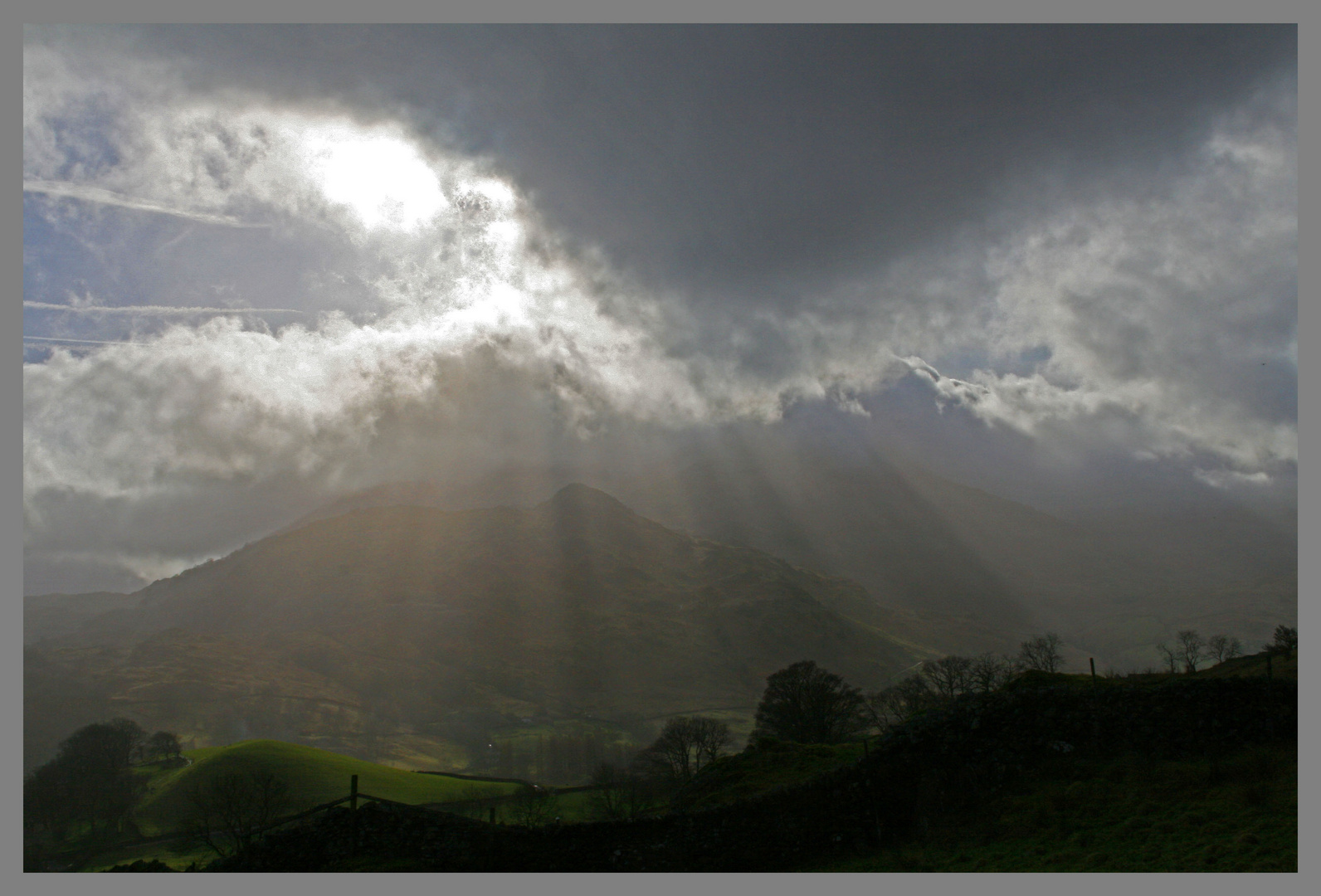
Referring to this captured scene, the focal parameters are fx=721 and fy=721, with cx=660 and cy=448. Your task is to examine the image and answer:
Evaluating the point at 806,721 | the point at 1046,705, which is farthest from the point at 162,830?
the point at 1046,705

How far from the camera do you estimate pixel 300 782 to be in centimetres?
12050

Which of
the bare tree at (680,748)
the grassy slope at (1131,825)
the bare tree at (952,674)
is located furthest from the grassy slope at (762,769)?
the bare tree at (952,674)

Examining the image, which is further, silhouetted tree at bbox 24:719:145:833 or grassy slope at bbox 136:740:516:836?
silhouetted tree at bbox 24:719:145:833

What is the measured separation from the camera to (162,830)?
112 metres

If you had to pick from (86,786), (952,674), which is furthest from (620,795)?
(86,786)

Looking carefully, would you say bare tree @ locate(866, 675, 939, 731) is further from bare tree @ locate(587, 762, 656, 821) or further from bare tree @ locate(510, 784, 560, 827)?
bare tree @ locate(510, 784, 560, 827)

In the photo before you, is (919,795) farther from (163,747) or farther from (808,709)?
(163,747)

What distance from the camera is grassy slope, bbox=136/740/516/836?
114 m

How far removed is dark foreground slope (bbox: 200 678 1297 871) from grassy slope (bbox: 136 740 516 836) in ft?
276

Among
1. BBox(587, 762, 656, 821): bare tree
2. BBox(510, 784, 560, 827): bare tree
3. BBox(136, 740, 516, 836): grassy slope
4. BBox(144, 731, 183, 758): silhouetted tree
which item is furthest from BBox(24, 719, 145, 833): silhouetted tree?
BBox(587, 762, 656, 821): bare tree

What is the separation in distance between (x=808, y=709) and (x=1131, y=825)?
7273cm

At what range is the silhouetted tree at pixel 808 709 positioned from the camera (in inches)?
3607

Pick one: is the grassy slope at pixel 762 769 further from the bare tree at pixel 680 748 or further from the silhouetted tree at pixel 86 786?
the silhouetted tree at pixel 86 786

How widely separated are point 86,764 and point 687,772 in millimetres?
112584
